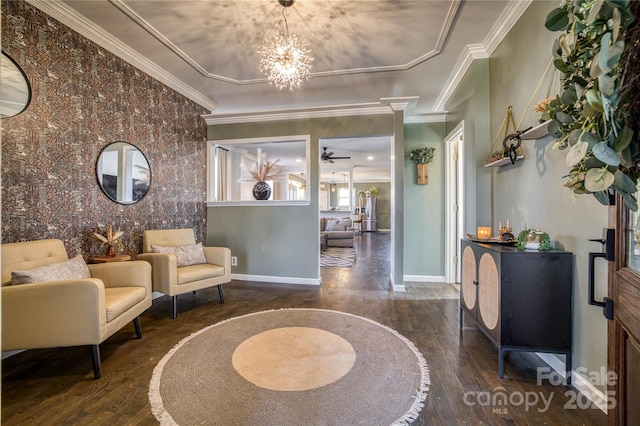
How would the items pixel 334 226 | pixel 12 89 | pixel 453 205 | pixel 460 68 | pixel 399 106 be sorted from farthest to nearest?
pixel 334 226
pixel 453 205
pixel 399 106
pixel 460 68
pixel 12 89

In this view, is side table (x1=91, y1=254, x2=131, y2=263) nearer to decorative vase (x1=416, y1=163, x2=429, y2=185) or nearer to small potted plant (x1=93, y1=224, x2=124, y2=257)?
small potted plant (x1=93, y1=224, x2=124, y2=257)

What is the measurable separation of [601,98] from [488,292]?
1660 millimetres

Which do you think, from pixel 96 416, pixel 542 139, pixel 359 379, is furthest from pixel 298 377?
pixel 542 139

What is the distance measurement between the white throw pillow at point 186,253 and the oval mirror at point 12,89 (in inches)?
61.8

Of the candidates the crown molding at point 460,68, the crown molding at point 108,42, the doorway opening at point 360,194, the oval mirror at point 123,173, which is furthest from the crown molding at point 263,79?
the doorway opening at point 360,194

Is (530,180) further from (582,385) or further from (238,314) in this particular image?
(238,314)

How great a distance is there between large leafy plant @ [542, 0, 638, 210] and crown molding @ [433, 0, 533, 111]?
5.90 feet

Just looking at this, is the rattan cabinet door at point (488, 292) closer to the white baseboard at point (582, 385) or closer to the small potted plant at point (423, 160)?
the white baseboard at point (582, 385)

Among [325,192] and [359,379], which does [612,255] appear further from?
[325,192]

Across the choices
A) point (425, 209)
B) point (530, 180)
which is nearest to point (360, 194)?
point (425, 209)

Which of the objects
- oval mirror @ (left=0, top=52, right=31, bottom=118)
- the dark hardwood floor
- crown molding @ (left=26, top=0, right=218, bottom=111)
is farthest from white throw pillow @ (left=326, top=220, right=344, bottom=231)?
oval mirror @ (left=0, top=52, right=31, bottom=118)

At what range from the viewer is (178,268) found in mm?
3037

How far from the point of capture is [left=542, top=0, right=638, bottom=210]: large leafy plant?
623 mm

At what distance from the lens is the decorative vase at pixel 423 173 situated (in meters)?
4.12
